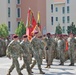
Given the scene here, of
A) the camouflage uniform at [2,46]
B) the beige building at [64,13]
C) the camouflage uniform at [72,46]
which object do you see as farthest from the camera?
the beige building at [64,13]

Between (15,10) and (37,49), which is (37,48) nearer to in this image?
(37,49)

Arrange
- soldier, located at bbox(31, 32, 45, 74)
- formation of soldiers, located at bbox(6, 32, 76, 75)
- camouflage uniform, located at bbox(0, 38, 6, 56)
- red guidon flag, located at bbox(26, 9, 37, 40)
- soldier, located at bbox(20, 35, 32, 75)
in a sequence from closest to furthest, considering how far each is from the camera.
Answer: formation of soldiers, located at bbox(6, 32, 76, 75)
soldier, located at bbox(20, 35, 32, 75)
soldier, located at bbox(31, 32, 45, 74)
red guidon flag, located at bbox(26, 9, 37, 40)
camouflage uniform, located at bbox(0, 38, 6, 56)

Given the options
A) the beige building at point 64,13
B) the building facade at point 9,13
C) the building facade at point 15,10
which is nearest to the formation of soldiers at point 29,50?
the building facade at point 9,13

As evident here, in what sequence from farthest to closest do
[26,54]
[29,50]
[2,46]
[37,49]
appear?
[2,46] → [37,49] → [29,50] → [26,54]


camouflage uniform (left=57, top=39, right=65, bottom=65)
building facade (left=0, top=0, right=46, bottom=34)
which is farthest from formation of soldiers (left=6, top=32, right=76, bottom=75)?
building facade (left=0, top=0, right=46, bottom=34)

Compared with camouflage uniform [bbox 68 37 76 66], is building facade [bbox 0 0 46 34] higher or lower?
higher

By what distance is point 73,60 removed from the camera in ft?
62.3

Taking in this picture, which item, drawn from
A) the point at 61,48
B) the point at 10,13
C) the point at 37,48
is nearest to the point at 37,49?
the point at 37,48

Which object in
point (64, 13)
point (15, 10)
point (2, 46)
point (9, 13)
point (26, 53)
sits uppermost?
point (64, 13)

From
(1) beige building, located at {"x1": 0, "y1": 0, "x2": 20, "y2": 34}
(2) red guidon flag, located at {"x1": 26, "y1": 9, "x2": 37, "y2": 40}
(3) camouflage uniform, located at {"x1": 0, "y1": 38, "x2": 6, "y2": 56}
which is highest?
(1) beige building, located at {"x1": 0, "y1": 0, "x2": 20, "y2": 34}

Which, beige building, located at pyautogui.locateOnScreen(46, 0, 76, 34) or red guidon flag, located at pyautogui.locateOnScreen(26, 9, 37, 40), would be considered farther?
beige building, located at pyautogui.locateOnScreen(46, 0, 76, 34)

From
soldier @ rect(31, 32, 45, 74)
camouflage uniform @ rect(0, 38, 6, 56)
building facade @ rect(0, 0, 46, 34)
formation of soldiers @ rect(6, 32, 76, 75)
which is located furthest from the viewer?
building facade @ rect(0, 0, 46, 34)

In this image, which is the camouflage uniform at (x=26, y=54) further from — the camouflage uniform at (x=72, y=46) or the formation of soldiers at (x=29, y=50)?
the camouflage uniform at (x=72, y=46)

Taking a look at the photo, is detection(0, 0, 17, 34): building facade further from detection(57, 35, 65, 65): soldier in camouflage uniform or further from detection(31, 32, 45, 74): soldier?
detection(31, 32, 45, 74): soldier
